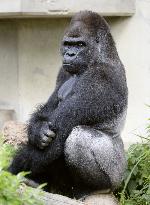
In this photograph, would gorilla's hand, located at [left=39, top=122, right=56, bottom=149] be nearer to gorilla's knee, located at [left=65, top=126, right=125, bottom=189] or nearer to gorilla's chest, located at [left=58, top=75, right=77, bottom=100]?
gorilla's knee, located at [left=65, top=126, right=125, bottom=189]

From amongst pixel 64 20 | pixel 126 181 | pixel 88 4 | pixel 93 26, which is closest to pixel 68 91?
pixel 93 26

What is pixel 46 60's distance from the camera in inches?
291

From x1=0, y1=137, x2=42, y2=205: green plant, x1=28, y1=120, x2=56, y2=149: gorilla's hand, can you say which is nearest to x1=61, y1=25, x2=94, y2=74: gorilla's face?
x1=28, y1=120, x2=56, y2=149: gorilla's hand

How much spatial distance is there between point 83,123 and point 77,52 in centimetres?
47

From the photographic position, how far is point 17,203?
2662 millimetres

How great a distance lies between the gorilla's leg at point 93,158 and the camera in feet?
14.8

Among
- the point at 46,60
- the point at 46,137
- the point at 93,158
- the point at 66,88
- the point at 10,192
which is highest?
the point at 10,192

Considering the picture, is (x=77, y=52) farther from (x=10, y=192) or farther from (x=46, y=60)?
(x=46, y=60)

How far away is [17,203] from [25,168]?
6.64 feet

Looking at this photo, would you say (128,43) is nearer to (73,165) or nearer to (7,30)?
(7,30)

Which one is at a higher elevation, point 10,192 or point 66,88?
point 10,192

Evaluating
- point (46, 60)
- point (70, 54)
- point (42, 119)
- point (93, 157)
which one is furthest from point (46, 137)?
point (46, 60)

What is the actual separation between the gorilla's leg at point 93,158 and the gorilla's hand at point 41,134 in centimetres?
12

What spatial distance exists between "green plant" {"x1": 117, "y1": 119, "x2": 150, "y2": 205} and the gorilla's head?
32.6 inches
